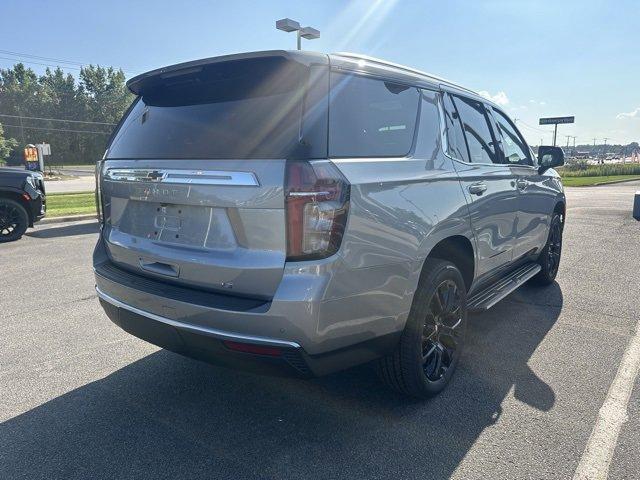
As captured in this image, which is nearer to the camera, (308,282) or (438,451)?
(308,282)

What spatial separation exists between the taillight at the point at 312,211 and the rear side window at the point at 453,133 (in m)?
1.29

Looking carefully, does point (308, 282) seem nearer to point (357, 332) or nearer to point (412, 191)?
point (357, 332)

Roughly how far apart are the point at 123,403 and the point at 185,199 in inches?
56.3

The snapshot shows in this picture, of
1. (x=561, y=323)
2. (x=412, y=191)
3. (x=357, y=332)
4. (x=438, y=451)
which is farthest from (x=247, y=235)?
(x=561, y=323)

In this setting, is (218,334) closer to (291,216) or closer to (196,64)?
(291,216)

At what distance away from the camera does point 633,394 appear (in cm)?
296

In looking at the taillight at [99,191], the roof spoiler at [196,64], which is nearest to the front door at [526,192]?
the roof spoiler at [196,64]

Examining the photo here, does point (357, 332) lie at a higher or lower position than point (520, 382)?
higher

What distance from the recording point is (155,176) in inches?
95.9

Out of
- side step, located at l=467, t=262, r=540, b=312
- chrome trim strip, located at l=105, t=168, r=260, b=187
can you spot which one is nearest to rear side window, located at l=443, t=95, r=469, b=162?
side step, located at l=467, t=262, r=540, b=312

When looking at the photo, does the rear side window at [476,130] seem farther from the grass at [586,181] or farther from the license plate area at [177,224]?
the grass at [586,181]

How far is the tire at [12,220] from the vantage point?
328 inches

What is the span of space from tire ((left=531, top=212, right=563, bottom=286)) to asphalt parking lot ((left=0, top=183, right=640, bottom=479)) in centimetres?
94

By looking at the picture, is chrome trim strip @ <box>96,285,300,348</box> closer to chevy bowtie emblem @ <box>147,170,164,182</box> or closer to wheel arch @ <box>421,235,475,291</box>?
chevy bowtie emblem @ <box>147,170,164,182</box>
